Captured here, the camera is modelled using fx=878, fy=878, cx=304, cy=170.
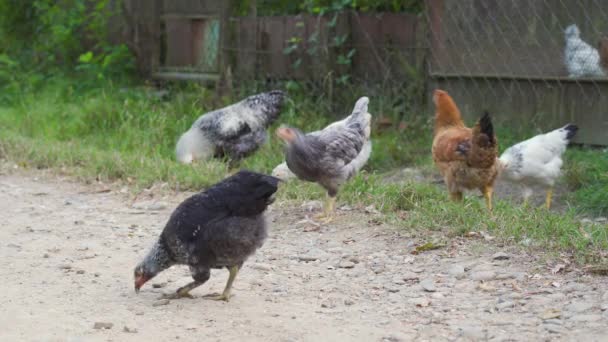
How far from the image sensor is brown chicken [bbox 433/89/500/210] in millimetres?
6855

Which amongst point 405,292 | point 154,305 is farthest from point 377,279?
point 154,305

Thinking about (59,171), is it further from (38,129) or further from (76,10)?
(76,10)

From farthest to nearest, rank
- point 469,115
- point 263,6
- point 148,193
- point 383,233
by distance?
1. point 263,6
2. point 469,115
3. point 148,193
4. point 383,233

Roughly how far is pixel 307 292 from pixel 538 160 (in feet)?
10.7

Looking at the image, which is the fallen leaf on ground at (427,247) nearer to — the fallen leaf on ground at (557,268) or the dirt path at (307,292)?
the dirt path at (307,292)

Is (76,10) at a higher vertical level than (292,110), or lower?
higher

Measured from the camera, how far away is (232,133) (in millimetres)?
9250

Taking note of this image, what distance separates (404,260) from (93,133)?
582 cm

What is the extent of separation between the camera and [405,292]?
518 cm

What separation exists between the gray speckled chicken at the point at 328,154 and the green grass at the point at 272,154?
0.32 meters

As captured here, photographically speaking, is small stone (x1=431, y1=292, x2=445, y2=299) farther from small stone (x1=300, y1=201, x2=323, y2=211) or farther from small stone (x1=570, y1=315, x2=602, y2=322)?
small stone (x1=300, y1=201, x2=323, y2=211)

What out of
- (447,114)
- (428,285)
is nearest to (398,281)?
(428,285)

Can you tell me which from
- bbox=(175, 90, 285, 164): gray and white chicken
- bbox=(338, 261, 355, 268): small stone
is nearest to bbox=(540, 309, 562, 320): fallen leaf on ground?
bbox=(338, 261, 355, 268): small stone

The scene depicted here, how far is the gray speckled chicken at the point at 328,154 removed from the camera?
6711mm
